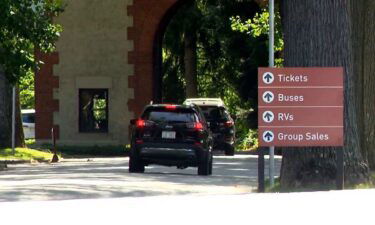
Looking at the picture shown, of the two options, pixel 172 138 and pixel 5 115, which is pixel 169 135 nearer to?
pixel 172 138

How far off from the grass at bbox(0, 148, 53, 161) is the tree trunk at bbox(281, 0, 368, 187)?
15.0 m

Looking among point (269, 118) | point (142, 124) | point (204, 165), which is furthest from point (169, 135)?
point (269, 118)

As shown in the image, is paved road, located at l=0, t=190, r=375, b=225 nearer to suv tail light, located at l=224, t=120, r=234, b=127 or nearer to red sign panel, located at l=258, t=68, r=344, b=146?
red sign panel, located at l=258, t=68, r=344, b=146

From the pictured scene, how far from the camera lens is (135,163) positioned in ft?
78.0

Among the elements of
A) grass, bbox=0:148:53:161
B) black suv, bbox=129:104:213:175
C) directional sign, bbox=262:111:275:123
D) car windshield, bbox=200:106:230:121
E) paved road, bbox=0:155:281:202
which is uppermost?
car windshield, bbox=200:106:230:121

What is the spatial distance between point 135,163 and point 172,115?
1.51 m

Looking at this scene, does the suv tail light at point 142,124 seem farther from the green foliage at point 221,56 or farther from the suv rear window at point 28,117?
the suv rear window at point 28,117

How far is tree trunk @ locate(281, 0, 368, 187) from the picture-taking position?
1778 centimetres

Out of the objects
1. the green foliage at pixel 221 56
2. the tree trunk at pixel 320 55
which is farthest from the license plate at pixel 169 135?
the green foliage at pixel 221 56

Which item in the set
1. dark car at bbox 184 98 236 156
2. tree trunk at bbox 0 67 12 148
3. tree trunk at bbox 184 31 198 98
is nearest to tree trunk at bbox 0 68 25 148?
tree trunk at bbox 0 67 12 148

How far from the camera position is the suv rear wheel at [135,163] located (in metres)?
23.6

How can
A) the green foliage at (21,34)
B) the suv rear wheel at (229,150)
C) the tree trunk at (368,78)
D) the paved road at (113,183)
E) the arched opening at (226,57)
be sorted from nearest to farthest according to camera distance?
the paved road at (113,183) < the tree trunk at (368,78) < the green foliage at (21,34) < the suv rear wheel at (229,150) < the arched opening at (226,57)

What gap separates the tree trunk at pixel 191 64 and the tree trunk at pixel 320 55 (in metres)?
32.9

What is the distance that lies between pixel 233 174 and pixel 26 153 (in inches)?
422
